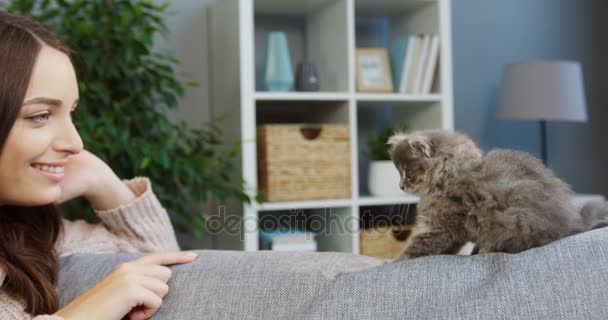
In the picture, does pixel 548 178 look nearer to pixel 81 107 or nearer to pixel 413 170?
pixel 413 170

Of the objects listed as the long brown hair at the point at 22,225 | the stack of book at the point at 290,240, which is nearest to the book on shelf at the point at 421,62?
the stack of book at the point at 290,240

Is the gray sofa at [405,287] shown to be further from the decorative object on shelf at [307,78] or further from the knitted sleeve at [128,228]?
the decorative object on shelf at [307,78]

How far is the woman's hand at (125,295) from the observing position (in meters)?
0.72

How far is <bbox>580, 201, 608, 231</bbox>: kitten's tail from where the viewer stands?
754 millimetres

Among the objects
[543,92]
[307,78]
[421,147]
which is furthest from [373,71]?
[421,147]

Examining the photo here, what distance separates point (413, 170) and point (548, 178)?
176 millimetres

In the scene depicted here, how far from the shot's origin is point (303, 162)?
230 cm

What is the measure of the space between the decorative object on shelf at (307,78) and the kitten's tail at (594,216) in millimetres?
1713

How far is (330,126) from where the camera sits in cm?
234

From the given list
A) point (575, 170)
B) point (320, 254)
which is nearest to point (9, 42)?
point (320, 254)

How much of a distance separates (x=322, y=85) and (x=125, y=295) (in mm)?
1953

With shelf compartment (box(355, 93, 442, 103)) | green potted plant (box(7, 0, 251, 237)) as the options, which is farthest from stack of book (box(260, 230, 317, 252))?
shelf compartment (box(355, 93, 442, 103))

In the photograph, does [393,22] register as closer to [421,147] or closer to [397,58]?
[397,58]

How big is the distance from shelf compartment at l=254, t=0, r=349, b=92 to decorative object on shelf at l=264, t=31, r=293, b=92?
7.6 inches
